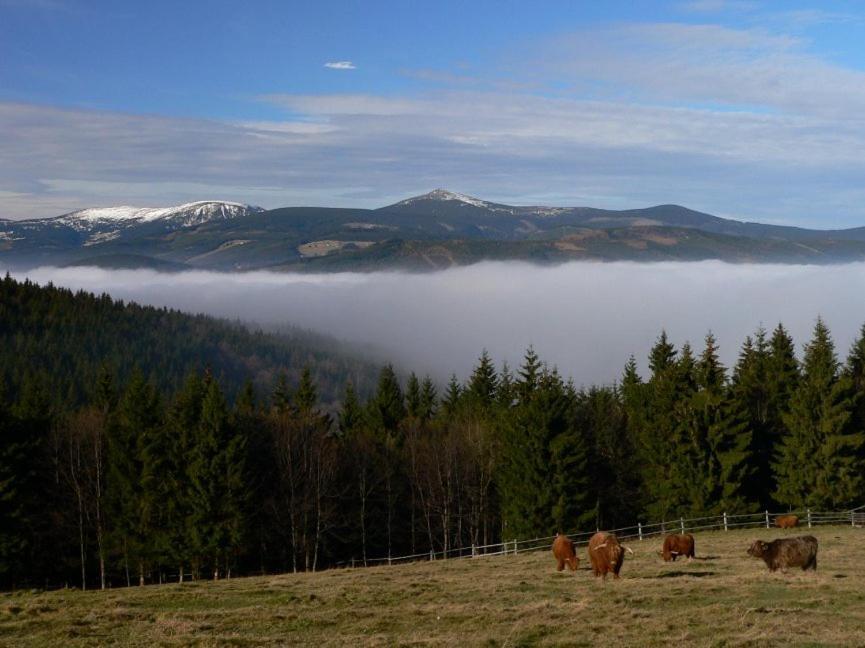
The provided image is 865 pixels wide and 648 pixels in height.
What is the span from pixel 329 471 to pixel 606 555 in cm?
3521

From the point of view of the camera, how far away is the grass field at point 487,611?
1848 cm

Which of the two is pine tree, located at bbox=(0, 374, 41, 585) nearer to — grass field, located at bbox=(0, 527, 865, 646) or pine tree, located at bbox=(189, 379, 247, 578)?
pine tree, located at bbox=(189, 379, 247, 578)

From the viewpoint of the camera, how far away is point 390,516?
62375mm

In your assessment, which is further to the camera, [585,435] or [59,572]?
[585,435]

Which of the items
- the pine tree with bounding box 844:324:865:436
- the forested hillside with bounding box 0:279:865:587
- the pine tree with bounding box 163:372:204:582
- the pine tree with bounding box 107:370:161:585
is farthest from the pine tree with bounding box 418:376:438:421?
the pine tree with bounding box 844:324:865:436

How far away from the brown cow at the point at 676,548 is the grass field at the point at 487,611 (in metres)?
0.75

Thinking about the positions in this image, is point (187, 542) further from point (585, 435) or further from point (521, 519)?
point (585, 435)

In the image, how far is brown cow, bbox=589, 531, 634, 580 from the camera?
2664 centimetres

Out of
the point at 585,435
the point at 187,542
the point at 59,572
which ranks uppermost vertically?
the point at 585,435

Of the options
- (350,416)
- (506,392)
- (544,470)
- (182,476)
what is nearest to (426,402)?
(350,416)

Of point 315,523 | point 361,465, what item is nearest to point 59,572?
point 315,523

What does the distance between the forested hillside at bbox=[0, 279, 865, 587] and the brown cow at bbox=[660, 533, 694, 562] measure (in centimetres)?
2295

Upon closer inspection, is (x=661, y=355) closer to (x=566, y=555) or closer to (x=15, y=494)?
(x=566, y=555)

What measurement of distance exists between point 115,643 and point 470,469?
48.5m
